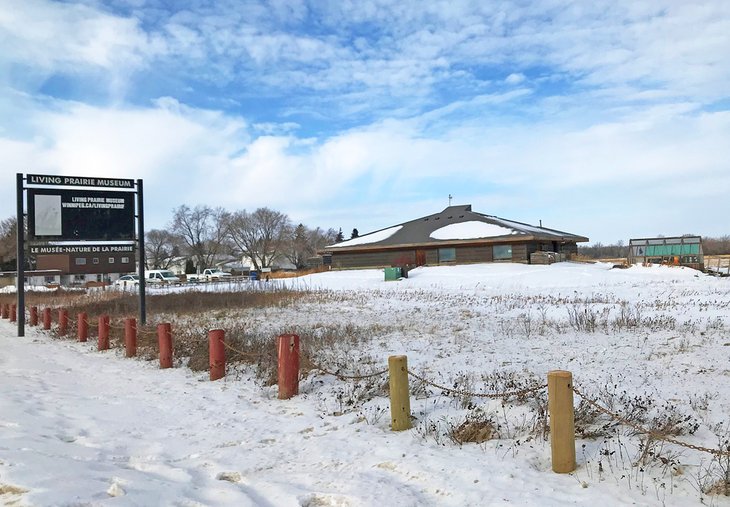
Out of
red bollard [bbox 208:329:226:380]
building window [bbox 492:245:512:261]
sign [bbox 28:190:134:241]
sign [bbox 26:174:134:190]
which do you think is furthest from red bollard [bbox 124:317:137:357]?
building window [bbox 492:245:512:261]

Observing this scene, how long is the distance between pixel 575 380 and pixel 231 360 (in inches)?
224

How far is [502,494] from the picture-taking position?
4320 millimetres

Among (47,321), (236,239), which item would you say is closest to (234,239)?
(236,239)

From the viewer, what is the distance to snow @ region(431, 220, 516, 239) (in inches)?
1590

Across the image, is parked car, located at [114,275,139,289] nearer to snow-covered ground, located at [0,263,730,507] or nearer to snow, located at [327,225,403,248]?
snow, located at [327,225,403,248]

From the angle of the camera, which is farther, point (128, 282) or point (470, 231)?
point (128, 282)

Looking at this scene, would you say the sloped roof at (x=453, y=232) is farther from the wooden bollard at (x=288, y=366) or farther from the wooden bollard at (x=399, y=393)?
the wooden bollard at (x=399, y=393)

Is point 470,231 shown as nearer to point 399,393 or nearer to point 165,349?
point 165,349

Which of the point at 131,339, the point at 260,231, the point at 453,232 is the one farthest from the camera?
the point at 260,231

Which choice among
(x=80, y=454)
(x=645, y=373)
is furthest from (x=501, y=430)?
(x=80, y=454)

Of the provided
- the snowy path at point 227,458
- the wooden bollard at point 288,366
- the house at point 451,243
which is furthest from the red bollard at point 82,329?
the house at point 451,243

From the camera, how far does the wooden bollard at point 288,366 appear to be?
7.61 m

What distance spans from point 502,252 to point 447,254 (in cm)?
418

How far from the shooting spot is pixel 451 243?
41062mm
